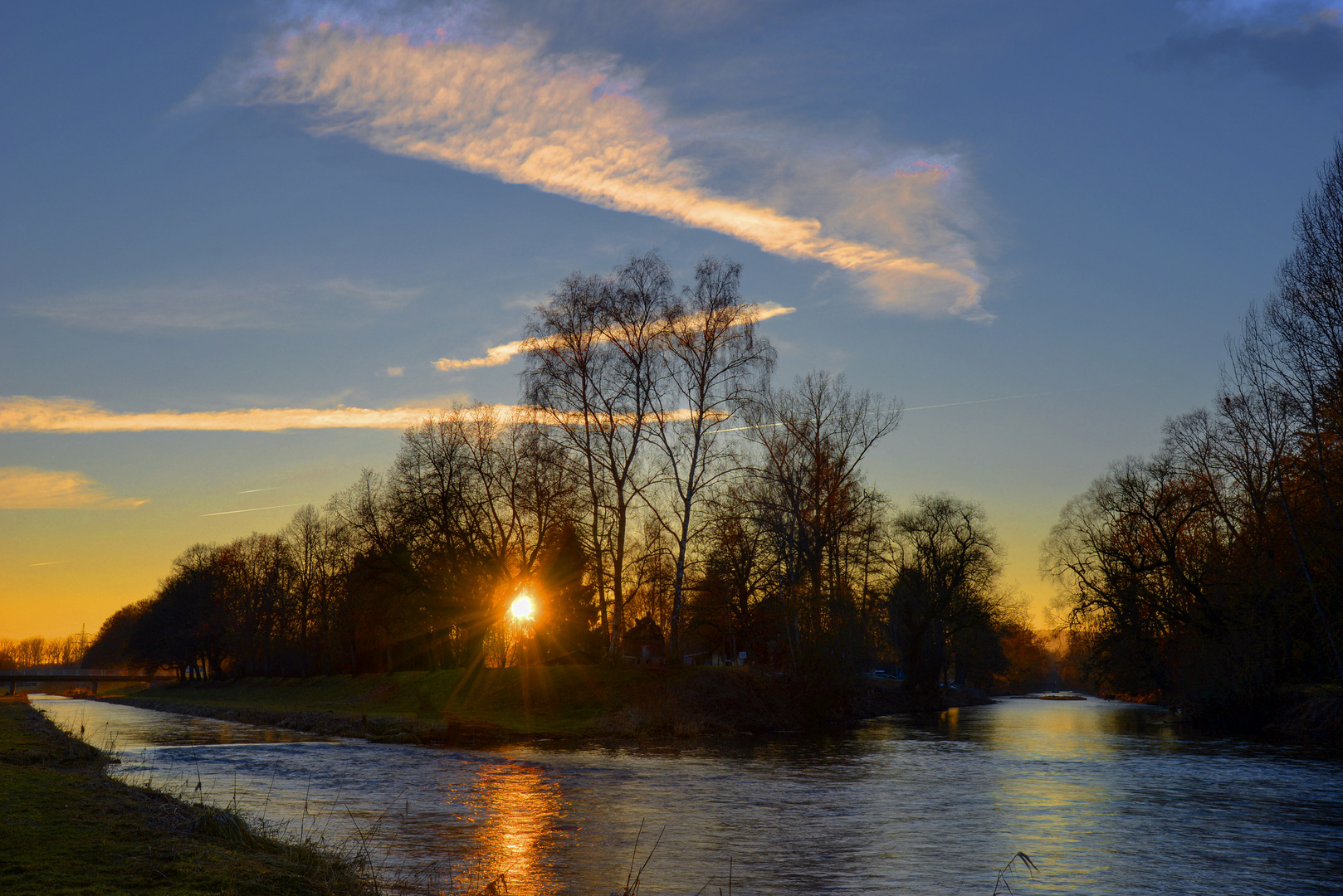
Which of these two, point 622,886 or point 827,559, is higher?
point 827,559

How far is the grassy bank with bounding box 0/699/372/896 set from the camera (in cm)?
888

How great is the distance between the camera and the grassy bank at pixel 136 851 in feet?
29.1

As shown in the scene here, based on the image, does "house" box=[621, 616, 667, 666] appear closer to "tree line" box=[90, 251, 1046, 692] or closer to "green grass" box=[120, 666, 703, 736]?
"tree line" box=[90, 251, 1046, 692]

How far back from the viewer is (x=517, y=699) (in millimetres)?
44438

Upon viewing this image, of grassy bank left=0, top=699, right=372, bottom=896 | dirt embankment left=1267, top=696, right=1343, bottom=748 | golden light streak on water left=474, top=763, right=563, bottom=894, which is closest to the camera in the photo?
grassy bank left=0, top=699, right=372, bottom=896

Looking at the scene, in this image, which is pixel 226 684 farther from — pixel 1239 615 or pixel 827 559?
pixel 1239 615

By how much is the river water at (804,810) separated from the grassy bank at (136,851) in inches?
83.2

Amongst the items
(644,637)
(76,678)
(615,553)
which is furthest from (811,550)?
(76,678)

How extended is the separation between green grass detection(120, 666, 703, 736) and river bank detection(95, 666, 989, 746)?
2.2 inches

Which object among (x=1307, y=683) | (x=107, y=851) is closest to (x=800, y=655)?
(x=1307, y=683)

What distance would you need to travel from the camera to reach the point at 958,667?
110312 millimetres

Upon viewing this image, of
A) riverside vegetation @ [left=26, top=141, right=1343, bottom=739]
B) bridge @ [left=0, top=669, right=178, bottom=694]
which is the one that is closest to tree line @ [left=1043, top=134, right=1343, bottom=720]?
riverside vegetation @ [left=26, top=141, right=1343, bottom=739]

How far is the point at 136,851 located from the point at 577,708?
32230 mm

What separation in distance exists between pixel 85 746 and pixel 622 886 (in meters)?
20.3
